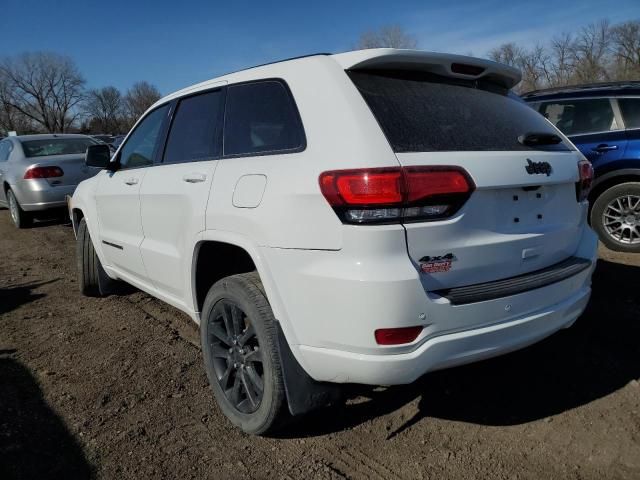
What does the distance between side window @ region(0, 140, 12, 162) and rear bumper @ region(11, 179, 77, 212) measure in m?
1.41

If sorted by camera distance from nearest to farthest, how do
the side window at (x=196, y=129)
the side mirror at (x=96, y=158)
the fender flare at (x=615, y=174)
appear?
the side window at (x=196, y=129) → the side mirror at (x=96, y=158) → the fender flare at (x=615, y=174)

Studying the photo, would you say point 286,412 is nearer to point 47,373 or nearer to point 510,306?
point 510,306

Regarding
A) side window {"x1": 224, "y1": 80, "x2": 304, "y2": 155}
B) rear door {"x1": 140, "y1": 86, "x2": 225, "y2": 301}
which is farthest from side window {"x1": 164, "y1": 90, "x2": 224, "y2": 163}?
side window {"x1": 224, "y1": 80, "x2": 304, "y2": 155}

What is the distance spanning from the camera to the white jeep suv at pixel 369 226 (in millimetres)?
1952

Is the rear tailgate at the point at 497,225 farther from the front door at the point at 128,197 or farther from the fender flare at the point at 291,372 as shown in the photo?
the front door at the point at 128,197

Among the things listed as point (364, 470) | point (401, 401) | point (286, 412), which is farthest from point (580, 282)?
point (286, 412)

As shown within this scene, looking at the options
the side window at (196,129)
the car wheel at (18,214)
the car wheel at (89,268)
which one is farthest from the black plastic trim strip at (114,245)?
the car wheel at (18,214)

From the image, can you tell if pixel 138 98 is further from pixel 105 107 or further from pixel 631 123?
pixel 631 123

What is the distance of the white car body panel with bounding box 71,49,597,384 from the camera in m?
1.94

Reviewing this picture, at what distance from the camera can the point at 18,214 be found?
8.94m

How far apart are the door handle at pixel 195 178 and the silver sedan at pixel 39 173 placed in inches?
244

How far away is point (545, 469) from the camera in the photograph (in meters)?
2.23

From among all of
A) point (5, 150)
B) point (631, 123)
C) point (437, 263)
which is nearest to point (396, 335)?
point (437, 263)

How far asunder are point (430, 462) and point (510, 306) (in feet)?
2.71
